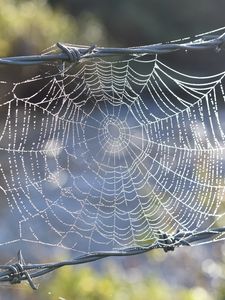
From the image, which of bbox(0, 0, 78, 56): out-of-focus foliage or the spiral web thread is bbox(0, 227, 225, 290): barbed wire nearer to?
the spiral web thread

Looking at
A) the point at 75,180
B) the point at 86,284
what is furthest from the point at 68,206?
the point at 86,284

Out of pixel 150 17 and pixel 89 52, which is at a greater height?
pixel 150 17

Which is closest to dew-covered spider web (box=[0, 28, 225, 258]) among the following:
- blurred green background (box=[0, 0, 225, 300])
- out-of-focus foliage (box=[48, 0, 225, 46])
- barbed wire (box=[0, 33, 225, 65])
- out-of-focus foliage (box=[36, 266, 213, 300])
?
blurred green background (box=[0, 0, 225, 300])

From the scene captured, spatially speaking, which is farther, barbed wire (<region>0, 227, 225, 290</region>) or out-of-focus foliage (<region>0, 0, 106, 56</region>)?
out-of-focus foliage (<region>0, 0, 106, 56</region>)

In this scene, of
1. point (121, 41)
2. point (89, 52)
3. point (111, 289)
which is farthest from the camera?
point (121, 41)

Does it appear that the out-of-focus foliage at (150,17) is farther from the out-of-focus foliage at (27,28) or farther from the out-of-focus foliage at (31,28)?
the out-of-focus foliage at (27,28)

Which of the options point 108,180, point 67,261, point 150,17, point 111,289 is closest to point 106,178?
point 108,180

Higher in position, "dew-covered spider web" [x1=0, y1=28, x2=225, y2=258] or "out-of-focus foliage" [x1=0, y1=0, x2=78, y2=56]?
"out-of-focus foliage" [x1=0, y1=0, x2=78, y2=56]

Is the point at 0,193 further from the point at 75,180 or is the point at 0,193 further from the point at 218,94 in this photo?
the point at 218,94

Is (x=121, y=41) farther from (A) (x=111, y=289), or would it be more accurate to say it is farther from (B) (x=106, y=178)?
(A) (x=111, y=289)
